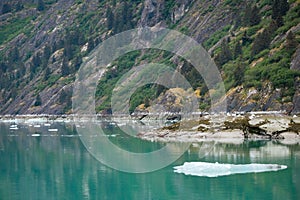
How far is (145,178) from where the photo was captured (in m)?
56.2

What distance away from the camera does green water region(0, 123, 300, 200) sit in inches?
1913

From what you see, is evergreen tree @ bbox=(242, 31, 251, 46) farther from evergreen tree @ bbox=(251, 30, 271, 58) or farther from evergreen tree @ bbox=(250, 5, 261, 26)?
evergreen tree @ bbox=(251, 30, 271, 58)

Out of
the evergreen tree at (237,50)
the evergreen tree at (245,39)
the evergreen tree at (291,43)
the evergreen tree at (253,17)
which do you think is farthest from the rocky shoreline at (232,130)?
the evergreen tree at (253,17)

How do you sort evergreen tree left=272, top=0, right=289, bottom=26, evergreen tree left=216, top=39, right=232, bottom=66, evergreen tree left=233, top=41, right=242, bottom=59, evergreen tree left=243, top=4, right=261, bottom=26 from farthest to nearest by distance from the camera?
evergreen tree left=243, top=4, right=261, bottom=26, evergreen tree left=216, top=39, right=232, bottom=66, evergreen tree left=233, top=41, right=242, bottom=59, evergreen tree left=272, top=0, right=289, bottom=26

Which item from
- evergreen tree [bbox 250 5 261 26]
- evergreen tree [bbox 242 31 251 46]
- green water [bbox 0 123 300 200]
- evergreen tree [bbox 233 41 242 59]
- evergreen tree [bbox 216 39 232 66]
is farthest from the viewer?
evergreen tree [bbox 250 5 261 26]

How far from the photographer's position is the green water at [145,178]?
159ft

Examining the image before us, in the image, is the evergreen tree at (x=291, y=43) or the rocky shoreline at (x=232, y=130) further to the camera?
the evergreen tree at (x=291, y=43)

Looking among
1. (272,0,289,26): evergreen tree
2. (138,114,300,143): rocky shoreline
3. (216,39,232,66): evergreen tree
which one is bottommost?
(138,114,300,143): rocky shoreline

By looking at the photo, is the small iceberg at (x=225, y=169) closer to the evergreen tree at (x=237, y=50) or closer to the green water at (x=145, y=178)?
the green water at (x=145, y=178)

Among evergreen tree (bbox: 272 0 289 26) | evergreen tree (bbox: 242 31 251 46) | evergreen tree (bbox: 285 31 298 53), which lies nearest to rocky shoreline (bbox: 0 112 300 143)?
evergreen tree (bbox: 285 31 298 53)

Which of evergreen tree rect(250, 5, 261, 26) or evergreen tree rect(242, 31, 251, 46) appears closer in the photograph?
evergreen tree rect(242, 31, 251, 46)

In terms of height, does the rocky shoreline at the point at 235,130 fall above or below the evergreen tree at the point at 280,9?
below

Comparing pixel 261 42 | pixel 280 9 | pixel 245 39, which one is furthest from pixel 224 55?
pixel 280 9

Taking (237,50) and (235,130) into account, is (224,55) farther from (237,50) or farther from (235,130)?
(235,130)
